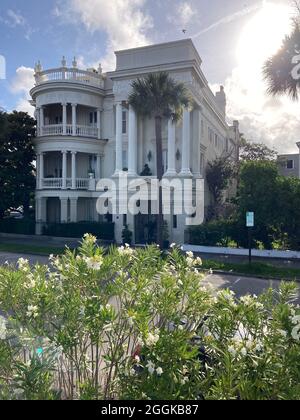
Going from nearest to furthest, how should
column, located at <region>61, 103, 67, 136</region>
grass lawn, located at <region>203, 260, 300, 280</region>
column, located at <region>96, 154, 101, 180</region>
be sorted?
grass lawn, located at <region>203, 260, 300, 280</region>
column, located at <region>61, 103, 67, 136</region>
column, located at <region>96, 154, 101, 180</region>

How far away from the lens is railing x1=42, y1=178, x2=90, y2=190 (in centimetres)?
2748

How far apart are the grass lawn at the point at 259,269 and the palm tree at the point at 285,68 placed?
335 inches

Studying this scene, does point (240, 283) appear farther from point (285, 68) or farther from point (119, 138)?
point (119, 138)

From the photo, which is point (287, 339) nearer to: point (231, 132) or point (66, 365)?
point (66, 365)

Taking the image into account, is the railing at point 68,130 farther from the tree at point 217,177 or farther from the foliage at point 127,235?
the tree at point 217,177

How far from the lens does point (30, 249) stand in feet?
72.6

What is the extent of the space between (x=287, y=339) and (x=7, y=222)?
101 feet

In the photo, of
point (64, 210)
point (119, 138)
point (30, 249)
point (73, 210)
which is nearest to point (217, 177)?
point (119, 138)

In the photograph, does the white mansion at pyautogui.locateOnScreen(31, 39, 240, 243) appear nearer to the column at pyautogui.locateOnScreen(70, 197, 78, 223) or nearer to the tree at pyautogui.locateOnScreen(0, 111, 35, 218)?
the column at pyautogui.locateOnScreen(70, 197, 78, 223)

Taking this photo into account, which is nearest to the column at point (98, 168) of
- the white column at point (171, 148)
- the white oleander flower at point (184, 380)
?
the white column at point (171, 148)

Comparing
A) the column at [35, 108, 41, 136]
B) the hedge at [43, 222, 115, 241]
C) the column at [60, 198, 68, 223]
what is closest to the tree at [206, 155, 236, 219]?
the hedge at [43, 222, 115, 241]

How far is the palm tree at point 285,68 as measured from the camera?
15.4 meters

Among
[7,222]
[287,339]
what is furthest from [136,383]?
[7,222]

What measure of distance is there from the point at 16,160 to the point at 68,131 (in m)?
5.31
